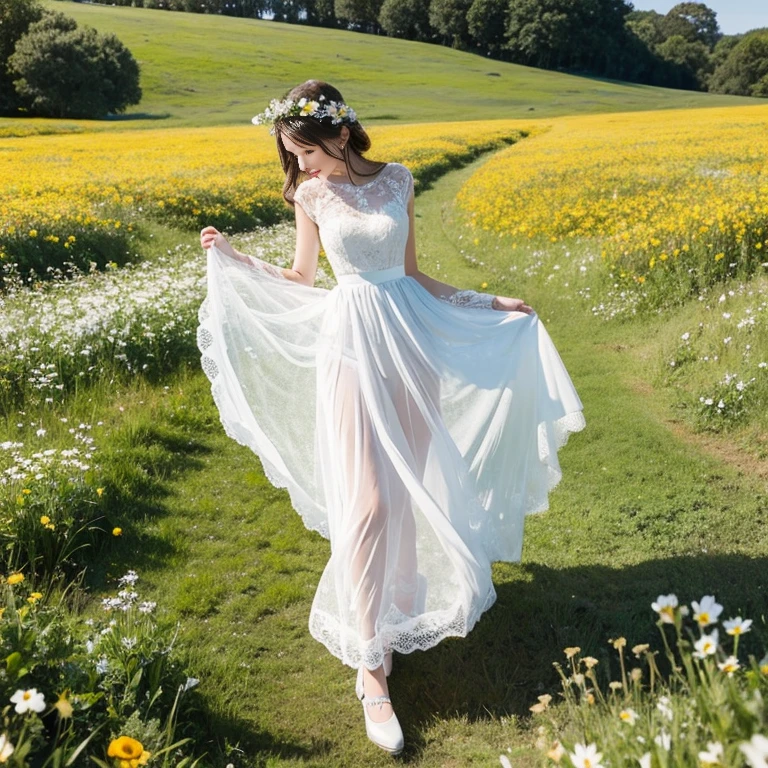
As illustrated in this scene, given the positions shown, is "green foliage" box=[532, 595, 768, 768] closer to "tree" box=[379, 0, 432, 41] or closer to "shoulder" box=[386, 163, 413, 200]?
"shoulder" box=[386, 163, 413, 200]

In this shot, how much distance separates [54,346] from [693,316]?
6.57 metres

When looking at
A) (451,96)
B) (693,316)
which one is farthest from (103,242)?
(451,96)

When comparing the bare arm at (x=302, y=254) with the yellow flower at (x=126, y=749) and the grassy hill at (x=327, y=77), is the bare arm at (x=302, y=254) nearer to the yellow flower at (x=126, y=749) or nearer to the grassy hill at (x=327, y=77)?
the yellow flower at (x=126, y=749)

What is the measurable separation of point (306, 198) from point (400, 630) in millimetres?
2198

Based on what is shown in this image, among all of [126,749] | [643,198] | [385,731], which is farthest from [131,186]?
[126,749]

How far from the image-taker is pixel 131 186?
57.4 ft

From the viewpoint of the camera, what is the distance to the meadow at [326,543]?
118 inches

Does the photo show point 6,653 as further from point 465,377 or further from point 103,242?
point 103,242

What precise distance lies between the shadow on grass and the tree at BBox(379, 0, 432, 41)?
368ft

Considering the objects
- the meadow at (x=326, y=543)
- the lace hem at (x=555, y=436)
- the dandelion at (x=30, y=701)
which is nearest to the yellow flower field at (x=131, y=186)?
the meadow at (x=326, y=543)

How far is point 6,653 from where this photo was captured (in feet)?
9.63

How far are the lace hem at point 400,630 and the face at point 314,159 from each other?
7.22 feet

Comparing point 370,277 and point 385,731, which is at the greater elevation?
point 370,277

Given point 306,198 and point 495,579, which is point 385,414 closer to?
point 306,198
